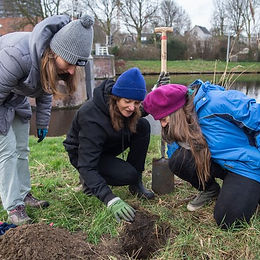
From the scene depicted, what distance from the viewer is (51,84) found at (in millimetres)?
2061

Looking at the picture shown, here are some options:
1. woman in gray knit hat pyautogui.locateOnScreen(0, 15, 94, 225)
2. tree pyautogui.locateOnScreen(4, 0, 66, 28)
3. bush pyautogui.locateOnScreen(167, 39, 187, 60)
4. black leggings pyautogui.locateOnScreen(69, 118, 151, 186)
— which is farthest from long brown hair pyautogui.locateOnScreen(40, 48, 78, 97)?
bush pyautogui.locateOnScreen(167, 39, 187, 60)

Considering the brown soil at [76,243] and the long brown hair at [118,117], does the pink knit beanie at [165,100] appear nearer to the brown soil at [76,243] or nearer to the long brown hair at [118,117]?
the long brown hair at [118,117]

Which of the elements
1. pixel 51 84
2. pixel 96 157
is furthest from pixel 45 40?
pixel 96 157

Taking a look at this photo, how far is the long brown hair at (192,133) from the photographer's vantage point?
2.18 metres

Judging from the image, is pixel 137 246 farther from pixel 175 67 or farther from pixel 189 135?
pixel 175 67

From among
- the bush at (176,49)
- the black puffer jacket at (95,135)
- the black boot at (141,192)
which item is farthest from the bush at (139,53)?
the black puffer jacket at (95,135)

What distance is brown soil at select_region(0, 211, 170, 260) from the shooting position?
173cm

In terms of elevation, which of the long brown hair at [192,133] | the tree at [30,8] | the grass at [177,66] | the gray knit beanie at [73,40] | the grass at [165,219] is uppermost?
the tree at [30,8]

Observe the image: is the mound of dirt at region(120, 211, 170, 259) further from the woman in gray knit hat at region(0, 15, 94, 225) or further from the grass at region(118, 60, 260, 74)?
the grass at region(118, 60, 260, 74)

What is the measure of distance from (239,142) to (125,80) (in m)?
0.90

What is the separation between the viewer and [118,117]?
2402 millimetres

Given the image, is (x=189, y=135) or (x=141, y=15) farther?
(x=141, y=15)

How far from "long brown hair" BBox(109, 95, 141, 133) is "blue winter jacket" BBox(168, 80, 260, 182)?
0.53 meters

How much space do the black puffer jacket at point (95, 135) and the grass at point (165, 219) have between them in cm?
23
